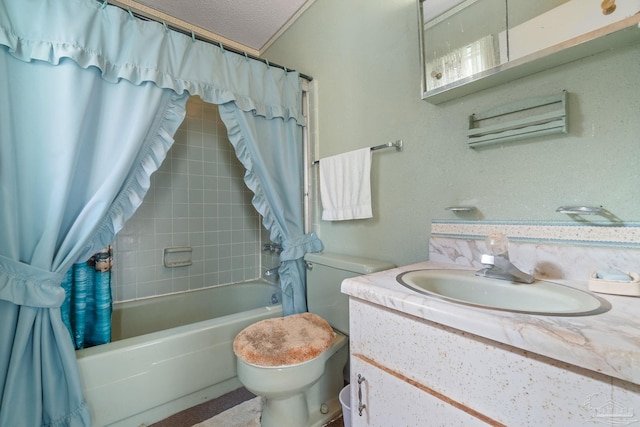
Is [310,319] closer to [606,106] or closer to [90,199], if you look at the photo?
[90,199]

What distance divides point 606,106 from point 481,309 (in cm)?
71

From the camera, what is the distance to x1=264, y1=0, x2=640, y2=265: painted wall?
75cm

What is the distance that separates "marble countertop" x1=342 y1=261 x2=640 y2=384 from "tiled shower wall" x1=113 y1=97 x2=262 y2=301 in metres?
1.88

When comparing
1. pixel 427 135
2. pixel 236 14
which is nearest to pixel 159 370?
pixel 427 135

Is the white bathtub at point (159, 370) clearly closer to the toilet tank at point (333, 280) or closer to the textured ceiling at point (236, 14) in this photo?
the toilet tank at point (333, 280)

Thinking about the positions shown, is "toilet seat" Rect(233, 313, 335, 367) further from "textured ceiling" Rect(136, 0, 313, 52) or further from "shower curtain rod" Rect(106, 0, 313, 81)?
"textured ceiling" Rect(136, 0, 313, 52)

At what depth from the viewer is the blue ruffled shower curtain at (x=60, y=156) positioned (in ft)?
3.24

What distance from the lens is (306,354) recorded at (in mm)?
1047

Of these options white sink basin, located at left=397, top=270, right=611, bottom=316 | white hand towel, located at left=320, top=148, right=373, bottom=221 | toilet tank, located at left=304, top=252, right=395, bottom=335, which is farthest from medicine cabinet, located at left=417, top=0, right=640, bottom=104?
toilet tank, located at left=304, top=252, right=395, bottom=335

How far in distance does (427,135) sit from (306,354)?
40.8 inches

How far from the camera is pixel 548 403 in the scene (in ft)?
1.49

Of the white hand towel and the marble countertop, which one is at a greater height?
the white hand towel

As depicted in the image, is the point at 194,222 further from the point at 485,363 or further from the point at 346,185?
the point at 485,363

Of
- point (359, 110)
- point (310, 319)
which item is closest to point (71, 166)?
point (310, 319)
